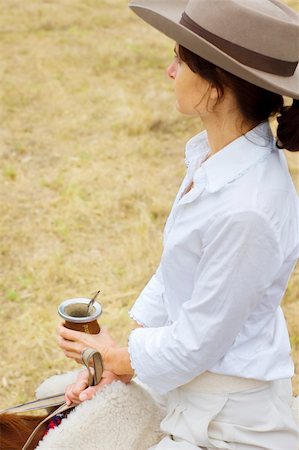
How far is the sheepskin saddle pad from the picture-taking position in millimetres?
1668

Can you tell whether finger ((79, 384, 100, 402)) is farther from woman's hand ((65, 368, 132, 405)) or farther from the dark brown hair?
the dark brown hair

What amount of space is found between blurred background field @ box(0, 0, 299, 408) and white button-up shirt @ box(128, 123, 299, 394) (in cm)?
157

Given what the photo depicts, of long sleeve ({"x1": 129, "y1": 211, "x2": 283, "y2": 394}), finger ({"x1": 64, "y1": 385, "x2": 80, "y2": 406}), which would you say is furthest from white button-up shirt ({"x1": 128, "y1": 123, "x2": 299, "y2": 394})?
finger ({"x1": 64, "y1": 385, "x2": 80, "y2": 406})

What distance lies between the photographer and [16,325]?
3568 millimetres

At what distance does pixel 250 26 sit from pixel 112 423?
3.37 ft

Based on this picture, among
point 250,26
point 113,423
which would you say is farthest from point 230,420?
point 250,26

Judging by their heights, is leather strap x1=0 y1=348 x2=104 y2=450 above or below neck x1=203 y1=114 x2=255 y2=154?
below

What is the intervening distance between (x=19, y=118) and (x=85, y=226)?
1.83 meters

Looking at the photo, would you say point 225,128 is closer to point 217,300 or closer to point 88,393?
point 217,300

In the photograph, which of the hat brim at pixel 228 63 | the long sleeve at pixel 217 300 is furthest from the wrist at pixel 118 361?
the hat brim at pixel 228 63

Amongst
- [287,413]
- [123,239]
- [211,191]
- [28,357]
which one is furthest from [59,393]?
[123,239]

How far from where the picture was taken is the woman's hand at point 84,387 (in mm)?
1771

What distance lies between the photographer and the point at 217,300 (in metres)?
1.53

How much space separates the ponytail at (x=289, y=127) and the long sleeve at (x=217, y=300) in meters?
0.24
